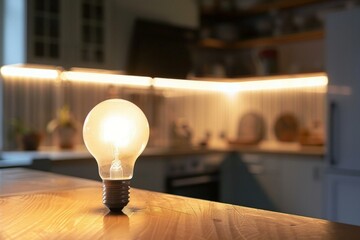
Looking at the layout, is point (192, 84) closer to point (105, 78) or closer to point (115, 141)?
point (105, 78)

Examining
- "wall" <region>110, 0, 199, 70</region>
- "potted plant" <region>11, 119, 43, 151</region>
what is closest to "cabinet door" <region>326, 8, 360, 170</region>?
"wall" <region>110, 0, 199, 70</region>

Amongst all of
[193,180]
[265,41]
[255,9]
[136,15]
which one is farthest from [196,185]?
[255,9]

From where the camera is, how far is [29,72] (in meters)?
3.68

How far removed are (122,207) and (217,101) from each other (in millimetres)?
3743

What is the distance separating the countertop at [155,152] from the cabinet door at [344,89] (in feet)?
1.11

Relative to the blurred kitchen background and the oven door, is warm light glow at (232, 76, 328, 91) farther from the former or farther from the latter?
the oven door

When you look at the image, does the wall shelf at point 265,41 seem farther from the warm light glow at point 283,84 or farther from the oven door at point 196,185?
the oven door at point 196,185

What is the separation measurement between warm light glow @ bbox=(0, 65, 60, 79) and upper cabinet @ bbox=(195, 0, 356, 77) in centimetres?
146

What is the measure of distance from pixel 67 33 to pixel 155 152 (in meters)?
1.11

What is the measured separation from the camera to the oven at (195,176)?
3.75 meters

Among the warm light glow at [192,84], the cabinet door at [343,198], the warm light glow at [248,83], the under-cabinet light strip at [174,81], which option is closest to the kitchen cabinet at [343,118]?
the cabinet door at [343,198]

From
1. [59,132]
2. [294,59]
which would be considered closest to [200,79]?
[294,59]

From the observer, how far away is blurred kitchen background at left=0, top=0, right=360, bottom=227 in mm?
3332

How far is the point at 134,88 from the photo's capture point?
426cm
